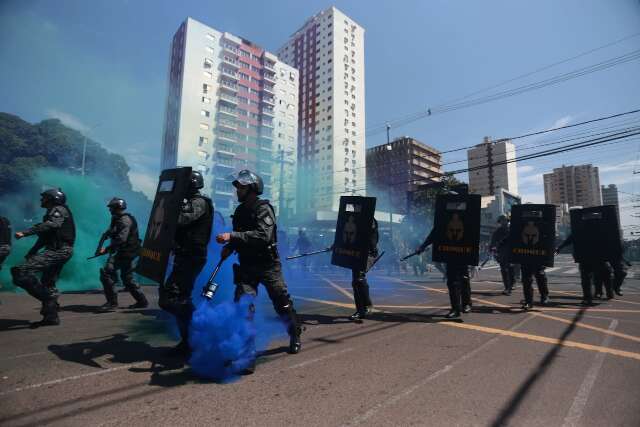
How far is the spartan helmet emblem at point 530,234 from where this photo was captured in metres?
6.59

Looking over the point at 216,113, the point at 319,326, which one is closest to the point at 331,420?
the point at 319,326

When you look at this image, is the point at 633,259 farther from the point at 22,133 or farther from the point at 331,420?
the point at 22,133

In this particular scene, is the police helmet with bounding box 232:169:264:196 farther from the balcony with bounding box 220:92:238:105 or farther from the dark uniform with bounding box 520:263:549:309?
the balcony with bounding box 220:92:238:105

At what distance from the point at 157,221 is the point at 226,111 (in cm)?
6110

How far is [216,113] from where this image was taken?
58.5m

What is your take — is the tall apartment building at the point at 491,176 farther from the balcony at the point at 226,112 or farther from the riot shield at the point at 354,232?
the riot shield at the point at 354,232

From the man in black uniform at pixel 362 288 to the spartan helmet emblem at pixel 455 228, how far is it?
4.49ft

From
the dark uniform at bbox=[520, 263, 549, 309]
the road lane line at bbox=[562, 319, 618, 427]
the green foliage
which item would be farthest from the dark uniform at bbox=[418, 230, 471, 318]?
the green foliage

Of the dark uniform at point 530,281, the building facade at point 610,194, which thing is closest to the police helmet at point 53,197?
the dark uniform at point 530,281

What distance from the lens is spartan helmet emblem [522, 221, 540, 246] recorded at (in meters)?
6.59

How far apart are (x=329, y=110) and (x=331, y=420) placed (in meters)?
81.0

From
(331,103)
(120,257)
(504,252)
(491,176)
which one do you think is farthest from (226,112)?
(491,176)

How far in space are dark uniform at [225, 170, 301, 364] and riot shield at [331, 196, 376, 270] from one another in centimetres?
234

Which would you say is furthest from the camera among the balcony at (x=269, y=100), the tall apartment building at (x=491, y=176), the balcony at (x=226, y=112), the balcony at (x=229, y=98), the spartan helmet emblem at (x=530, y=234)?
the tall apartment building at (x=491, y=176)
